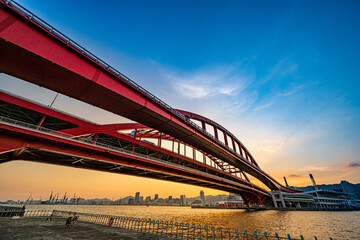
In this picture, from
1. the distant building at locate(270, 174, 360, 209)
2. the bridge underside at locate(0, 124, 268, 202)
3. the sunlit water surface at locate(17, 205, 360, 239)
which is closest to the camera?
the bridge underside at locate(0, 124, 268, 202)

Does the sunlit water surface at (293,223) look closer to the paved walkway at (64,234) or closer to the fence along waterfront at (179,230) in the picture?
the fence along waterfront at (179,230)

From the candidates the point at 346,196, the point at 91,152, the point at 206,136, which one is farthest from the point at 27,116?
the point at 346,196

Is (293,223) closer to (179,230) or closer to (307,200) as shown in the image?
(179,230)

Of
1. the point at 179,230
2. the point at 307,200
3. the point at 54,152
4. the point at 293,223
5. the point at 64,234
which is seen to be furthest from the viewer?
the point at 307,200

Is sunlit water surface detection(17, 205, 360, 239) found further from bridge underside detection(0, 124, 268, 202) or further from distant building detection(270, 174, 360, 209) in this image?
distant building detection(270, 174, 360, 209)

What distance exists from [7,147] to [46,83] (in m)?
9.22

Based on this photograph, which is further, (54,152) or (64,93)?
(54,152)

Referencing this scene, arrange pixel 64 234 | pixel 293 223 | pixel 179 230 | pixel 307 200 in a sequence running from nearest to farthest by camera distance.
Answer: pixel 64 234, pixel 179 230, pixel 293 223, pixel 307 200

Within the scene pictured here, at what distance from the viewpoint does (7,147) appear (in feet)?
46.1

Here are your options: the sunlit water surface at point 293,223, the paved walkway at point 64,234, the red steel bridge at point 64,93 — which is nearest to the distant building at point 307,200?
the sunlit water surface at point 293,223

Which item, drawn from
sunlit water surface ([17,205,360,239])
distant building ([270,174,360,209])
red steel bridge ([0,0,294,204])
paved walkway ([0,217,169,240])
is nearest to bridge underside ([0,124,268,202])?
red steel bridge ([0,0,294,204])

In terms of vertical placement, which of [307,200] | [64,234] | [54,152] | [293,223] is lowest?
[293,223]

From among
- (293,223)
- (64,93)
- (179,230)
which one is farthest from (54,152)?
(293,223)

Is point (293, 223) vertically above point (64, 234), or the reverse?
point (64, 234)
